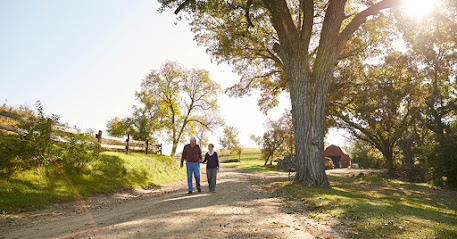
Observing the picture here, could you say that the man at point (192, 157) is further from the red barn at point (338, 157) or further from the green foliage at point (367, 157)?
the red barn at point (338, 157)

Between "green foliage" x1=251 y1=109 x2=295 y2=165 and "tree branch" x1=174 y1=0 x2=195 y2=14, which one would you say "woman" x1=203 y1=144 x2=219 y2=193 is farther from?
"green foliage" x1=251 y1=109 x2=295 y2=165

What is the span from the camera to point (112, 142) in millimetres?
17703

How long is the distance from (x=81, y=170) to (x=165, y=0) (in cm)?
920

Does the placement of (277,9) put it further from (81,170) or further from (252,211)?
(81,170)

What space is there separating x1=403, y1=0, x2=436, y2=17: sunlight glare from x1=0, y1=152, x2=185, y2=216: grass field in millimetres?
16098

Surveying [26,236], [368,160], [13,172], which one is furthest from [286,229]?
[368,160]

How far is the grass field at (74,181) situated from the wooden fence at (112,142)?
160cm

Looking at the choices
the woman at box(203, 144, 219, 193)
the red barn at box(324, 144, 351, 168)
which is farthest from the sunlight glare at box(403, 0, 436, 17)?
the red barn at box(324, 144, 351, 168)

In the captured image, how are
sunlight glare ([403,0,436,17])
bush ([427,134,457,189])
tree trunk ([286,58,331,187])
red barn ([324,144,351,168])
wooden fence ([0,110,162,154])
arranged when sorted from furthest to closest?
red barn ([324,144,351,168])
bush ([427,134,457,189])
tree trunk ([286,58,331,187])
sunlight glare ([403,0,436,17])
wooden fence ([0,110,162,154])

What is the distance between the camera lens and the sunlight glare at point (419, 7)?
10.3 metres

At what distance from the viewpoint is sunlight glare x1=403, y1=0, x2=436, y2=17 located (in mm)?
10323

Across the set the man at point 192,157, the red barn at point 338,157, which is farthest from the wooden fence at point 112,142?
the red barn at point 338,157

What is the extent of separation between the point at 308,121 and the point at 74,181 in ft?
36.3

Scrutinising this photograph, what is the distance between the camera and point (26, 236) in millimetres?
4672
